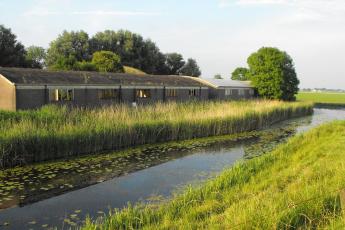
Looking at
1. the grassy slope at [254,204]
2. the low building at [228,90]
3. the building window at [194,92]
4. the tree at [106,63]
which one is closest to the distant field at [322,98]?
the low building at [228,90]

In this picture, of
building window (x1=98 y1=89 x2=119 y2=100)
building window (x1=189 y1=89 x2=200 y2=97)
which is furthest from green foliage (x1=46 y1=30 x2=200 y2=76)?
building window (x1=98 y1=89 x2=119 y2=100)

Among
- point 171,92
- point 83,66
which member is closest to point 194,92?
point 171,92

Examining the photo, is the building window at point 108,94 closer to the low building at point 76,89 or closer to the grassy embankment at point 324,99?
the low building at point 76,89

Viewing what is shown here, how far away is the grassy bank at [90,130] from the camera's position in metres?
13.4

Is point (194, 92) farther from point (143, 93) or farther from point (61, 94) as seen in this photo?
point (61, 94)

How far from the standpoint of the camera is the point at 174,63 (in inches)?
2783

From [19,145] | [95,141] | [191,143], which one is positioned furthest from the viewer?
[191,143]

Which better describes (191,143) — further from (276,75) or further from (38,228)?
(276,75)

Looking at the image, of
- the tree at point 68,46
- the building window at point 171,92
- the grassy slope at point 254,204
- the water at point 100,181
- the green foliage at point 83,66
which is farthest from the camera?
the tree at point 68,46

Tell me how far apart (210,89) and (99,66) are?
14786 millimetres

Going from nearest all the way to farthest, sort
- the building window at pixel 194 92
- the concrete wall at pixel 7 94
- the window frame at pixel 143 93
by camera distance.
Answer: the concrete wall at pixel 7 94 < the window frame at pixel 143 93 < the building window at pixel 194 92

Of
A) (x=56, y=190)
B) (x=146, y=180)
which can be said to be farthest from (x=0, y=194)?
(x=146, y=180)

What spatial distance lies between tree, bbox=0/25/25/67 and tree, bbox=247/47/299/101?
101 feet

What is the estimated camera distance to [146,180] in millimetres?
12211
